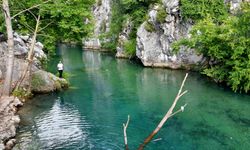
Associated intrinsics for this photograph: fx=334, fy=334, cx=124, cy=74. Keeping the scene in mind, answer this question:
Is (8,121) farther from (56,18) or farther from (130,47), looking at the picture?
(130,47)

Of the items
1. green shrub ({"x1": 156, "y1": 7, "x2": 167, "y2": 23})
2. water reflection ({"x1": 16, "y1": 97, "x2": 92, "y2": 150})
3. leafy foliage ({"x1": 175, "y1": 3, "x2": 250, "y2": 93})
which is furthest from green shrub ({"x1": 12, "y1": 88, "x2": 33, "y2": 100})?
green shrub ({"x1": 156, "y1": 7, "x2": 167, "y2": 23})

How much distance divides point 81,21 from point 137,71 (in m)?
15.9

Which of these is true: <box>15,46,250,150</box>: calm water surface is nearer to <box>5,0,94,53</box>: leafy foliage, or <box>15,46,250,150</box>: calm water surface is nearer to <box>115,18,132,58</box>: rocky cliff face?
<box>5,0,94,53</box>: leafy foliage

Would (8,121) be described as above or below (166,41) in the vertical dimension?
below

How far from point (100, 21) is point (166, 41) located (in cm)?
3511

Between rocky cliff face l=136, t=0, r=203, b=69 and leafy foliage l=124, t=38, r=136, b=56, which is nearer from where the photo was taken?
rocky cliff face l=136, t=0, r=203, b=69

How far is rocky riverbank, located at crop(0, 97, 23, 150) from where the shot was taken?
55.5 ft

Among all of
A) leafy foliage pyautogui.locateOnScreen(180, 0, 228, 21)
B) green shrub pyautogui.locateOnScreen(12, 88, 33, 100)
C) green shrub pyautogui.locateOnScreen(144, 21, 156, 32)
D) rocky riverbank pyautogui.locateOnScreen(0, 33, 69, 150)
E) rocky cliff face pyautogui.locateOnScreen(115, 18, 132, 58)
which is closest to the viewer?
rocky riverbank pyautogui.locateOnScreen(0, 33, 69, 150)

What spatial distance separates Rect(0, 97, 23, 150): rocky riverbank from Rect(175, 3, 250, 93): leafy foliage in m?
18.0

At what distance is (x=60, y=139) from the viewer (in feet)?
60.0

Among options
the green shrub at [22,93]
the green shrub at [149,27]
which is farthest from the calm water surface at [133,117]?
the green shrub at [149,27]

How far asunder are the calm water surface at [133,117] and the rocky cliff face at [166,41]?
21.7ft

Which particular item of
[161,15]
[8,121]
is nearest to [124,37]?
[161,15]

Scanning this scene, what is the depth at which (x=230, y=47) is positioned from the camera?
1202 inches
